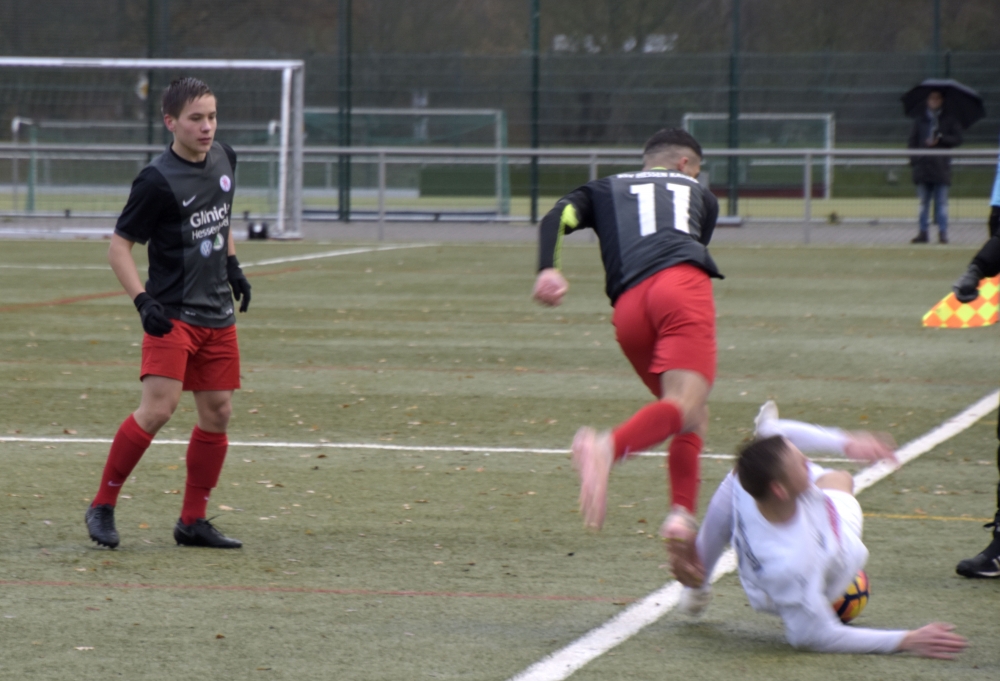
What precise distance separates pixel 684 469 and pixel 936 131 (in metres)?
18.9

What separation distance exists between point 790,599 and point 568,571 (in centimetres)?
121

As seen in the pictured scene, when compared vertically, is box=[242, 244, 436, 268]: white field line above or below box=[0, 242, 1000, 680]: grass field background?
above

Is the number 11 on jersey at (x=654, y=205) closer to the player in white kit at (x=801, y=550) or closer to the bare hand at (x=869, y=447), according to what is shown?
the player in white kit at (x=801, y=550)

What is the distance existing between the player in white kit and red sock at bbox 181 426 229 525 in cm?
212

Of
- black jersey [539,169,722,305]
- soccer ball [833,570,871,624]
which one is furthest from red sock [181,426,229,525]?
soccer ball [833,570,871,624]

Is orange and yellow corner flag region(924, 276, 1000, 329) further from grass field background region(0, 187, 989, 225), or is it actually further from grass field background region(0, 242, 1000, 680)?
grass field background region(0, 187, 989, 225)

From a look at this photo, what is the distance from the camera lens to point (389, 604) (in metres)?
5.06

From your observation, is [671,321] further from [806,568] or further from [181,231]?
[181,231]

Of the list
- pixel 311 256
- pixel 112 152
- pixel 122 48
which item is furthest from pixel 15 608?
pixel 122 48

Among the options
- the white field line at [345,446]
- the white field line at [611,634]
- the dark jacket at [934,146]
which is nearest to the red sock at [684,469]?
the white field line at [611,634]

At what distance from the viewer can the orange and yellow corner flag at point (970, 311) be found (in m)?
8.27

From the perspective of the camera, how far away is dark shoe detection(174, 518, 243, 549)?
19.1ft

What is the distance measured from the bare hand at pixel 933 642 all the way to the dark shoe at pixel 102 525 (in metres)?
3.01

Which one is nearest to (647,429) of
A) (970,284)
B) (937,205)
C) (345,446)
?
(970,284)
